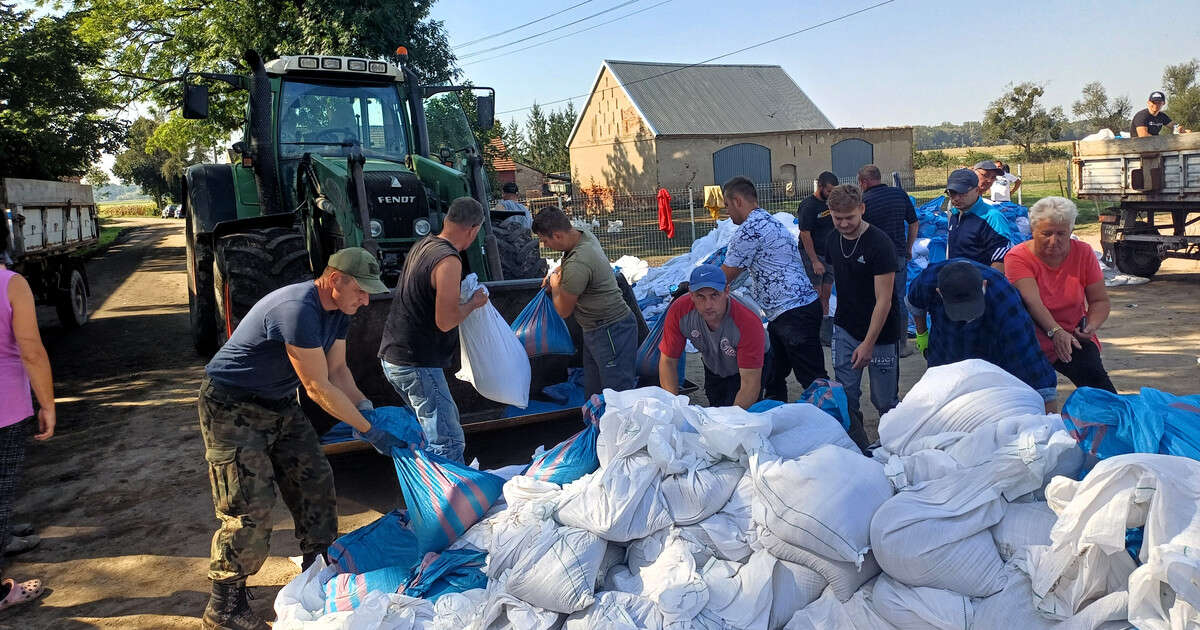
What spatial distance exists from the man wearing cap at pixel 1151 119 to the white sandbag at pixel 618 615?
33.8 feet

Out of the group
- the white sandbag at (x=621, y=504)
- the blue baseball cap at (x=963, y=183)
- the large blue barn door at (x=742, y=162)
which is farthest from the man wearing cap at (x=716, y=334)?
the large blue barn door at (x=742, y=162)

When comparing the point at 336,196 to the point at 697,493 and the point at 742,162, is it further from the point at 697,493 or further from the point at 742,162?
the point at 742,162

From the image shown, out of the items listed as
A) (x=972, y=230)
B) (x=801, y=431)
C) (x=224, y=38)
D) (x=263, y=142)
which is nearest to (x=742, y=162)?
(x=224, y=38)

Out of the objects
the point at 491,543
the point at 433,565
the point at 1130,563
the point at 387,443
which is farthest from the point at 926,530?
the point at 387,443

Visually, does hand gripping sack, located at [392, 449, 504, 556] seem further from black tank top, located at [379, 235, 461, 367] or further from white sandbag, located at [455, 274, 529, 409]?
white sandbag, located at [455, 274, 529, 409]

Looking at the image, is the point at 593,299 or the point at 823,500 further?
the point at 593,299

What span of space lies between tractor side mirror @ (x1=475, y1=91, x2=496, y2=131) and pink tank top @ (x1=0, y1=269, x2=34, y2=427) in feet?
12.7

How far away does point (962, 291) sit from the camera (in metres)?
3.51

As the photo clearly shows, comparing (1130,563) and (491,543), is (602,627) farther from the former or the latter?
(1130,563)

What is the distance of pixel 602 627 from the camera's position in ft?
8.59

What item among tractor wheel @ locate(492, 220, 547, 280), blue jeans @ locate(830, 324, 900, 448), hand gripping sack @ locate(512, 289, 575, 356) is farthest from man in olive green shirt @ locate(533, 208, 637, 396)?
tractor wheel @ locate(492, 220, 547, 280)

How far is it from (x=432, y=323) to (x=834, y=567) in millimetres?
2152

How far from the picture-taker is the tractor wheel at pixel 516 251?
6.82 m

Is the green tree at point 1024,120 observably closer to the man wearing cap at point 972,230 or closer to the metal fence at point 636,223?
the metal fence at point 636,223
